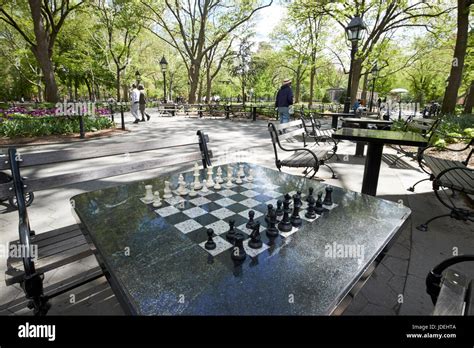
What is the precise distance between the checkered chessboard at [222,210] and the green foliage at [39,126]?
10062 millimetres

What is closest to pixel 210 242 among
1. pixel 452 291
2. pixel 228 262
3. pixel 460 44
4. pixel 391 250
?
pixel 228 262

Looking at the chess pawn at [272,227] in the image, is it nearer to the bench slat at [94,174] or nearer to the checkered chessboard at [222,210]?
the checkered chessboard at [222,210]

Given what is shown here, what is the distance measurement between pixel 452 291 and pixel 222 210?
53.1 inches

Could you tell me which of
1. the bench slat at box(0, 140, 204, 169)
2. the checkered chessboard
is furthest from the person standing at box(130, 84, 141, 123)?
the checkered chessboard

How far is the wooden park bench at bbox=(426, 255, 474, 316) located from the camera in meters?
1.17

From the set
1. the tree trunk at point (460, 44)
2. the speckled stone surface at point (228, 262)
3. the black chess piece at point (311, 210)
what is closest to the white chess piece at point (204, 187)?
Answer: the speckled stone surface at point (228, 262)

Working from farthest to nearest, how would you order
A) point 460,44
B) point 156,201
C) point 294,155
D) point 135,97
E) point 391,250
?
point 135,97
point 460,44
point 294,155
point 391,250
point 156,201

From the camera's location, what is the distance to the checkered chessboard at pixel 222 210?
1.43 meters

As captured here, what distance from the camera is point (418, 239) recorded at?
10.3 ft

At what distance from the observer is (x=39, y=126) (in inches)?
368

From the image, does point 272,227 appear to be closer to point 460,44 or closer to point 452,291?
point 452,291
